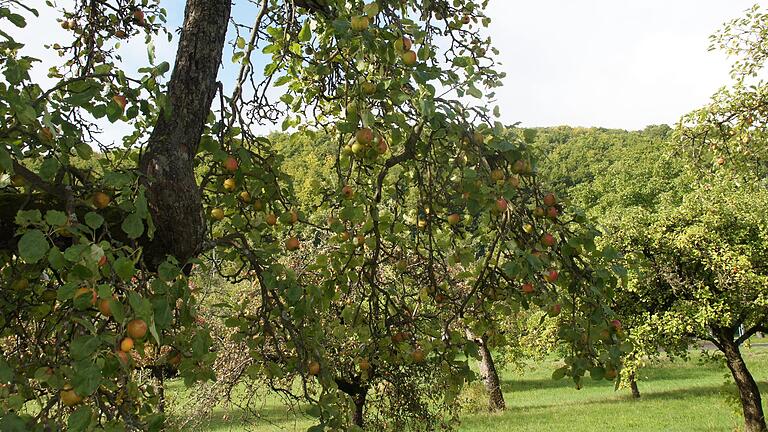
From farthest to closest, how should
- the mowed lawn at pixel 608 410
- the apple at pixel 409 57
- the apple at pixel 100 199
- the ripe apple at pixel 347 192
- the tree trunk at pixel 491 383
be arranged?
the tree trunk at pixel 491 383
the mowed lawn at pixel 608 410
the ripe apple at pixel 347 192
the apple at pixel 409 57
the apple at pixel 100 199

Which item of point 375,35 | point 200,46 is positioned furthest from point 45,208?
point 375,35

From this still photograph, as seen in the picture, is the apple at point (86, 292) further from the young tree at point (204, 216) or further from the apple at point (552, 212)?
the apple at point (552, 212)

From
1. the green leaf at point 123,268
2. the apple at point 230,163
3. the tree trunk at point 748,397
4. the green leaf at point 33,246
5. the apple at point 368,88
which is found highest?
the apple at point 368,88

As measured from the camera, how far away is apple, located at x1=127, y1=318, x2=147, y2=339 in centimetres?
165

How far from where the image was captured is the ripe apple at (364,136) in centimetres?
256

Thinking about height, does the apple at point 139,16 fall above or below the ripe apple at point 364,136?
above

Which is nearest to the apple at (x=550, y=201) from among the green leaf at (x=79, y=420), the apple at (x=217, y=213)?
the apple at (x=217, y=213)

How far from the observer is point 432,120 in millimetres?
2363

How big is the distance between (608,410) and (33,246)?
1555 cm

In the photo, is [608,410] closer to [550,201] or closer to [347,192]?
[550,201]

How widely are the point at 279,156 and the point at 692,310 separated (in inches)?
357

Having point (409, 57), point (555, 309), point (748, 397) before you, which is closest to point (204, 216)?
point (409, 57)

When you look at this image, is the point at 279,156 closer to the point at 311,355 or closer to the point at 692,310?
the point at 311,355

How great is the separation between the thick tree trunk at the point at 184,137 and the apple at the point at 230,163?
8.0 inches
